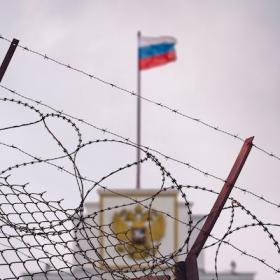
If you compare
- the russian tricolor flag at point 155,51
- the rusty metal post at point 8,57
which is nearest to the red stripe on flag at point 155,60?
the russian tricolor flag at point 155,51

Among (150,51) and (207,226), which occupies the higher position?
(150,51)

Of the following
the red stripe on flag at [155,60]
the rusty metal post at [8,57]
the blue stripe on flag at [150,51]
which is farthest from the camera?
the blue stripe on flag at [150,51]

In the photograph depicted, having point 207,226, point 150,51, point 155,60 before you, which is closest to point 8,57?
point 207,226

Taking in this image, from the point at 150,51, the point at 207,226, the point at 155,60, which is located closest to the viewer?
the point at 207,226

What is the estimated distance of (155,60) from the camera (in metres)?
29.9

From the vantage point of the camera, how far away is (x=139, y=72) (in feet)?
99.5

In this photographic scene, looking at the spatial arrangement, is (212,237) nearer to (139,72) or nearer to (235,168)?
(235,168)

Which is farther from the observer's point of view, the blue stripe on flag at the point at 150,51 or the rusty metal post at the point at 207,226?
the blue stripe on flag at the point at 150,51

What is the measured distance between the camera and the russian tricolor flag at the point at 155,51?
29511 mm

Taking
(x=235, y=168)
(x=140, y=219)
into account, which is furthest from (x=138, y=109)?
(x=235, y=168)

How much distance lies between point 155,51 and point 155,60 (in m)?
0.61

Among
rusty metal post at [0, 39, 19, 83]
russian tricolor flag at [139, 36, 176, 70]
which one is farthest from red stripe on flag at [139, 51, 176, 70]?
rusty metal post at [0, 39, 19, 83]

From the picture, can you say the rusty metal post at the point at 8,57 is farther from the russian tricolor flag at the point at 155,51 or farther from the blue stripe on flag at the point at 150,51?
the blue stripe on flag at the point at 150,51

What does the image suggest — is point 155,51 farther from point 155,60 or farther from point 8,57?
point 8,57
